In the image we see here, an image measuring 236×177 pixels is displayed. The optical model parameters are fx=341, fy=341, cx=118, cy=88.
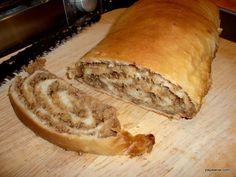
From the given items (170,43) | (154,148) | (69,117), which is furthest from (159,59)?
(69,117)

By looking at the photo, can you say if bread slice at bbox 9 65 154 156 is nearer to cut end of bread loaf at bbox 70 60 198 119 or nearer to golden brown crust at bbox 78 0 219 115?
cut end of bread loaf at bbox 70 60 198 119

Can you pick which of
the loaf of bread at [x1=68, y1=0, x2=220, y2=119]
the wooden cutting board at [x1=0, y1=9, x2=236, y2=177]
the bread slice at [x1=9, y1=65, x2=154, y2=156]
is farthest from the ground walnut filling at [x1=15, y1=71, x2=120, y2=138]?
the loaf of bread at [x1=68, y1=0, x2=220, y2=119]

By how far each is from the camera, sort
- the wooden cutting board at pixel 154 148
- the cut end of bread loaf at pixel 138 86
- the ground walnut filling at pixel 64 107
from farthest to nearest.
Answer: the cut end of bread loaf at pixel 138 86 → the ground walnut filling at pixel 64 107 → the wooden cutting board at pixel 154 148

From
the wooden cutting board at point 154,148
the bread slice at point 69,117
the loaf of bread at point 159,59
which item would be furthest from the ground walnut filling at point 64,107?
the loaf of bread at point 159,59

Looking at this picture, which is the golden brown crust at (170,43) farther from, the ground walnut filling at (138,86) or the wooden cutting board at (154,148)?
the wooden cutting board at (154,148)

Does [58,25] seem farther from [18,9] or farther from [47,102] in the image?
[47,102]

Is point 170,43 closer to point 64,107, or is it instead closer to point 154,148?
point 154,148
